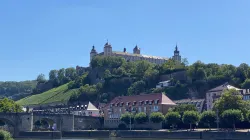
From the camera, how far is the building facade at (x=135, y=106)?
9181 cm

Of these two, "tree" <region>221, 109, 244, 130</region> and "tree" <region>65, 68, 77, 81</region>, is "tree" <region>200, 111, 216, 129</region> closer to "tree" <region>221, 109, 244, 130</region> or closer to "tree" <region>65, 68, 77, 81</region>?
"tree" <region>221, 109, 244, 130</region>

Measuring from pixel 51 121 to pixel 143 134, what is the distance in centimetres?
2731

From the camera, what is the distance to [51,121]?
320 ft

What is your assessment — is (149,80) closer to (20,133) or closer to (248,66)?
(248,66)

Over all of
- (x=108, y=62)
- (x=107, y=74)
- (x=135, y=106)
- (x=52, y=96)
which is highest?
(x=108, y=62)

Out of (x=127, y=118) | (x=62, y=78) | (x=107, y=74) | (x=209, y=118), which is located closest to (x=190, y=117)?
(x=209, y=118)

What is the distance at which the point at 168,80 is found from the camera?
124375 millimetres

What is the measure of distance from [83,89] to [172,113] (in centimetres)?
6051

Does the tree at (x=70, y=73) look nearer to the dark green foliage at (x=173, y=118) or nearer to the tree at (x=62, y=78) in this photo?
the tree at (x=62, y=78)

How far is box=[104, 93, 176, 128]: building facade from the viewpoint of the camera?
9181cm

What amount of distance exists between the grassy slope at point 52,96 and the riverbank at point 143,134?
180 ft

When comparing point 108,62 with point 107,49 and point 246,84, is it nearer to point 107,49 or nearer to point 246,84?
point 107,49

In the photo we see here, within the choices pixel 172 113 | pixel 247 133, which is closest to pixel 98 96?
pixel 172 113

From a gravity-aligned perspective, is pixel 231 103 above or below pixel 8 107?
below
